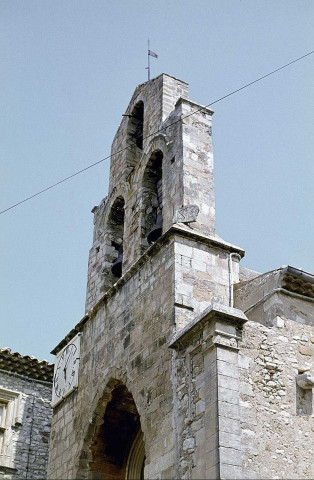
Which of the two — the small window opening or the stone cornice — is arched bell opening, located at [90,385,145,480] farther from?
the small window opening

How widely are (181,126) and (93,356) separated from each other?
3556 millimetres

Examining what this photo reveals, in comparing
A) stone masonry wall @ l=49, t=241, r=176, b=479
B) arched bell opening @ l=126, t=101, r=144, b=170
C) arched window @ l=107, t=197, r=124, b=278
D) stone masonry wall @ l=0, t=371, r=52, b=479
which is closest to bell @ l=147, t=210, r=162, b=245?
stone masonry wall @ l=49, t=241, r=176, b=479

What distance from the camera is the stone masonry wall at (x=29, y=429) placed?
14.2 m

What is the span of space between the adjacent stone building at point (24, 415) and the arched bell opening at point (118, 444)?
3.65m

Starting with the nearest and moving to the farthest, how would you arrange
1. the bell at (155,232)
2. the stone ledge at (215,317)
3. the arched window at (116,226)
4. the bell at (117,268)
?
1. the stone ledge at (215,317)
2. the bell at (155,232)
3. the bell at (117,268)
4. the arched window at (116,226)

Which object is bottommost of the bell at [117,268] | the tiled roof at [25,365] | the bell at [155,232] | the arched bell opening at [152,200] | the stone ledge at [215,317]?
the stone ledge at [215,317]

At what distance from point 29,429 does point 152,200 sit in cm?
516

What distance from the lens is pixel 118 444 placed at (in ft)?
35.7

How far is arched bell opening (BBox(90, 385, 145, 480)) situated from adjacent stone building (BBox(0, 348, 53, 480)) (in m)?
3.65

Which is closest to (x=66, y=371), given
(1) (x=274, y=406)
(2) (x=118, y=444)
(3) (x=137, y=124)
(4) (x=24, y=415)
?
(2) (x=118, y=444)

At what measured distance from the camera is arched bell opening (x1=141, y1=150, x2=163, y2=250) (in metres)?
11.9

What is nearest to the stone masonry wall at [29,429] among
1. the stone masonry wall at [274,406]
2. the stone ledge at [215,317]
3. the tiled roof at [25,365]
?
the tiled roof at [25,365]

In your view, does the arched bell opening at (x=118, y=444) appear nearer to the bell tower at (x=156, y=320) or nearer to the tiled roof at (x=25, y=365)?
the bell tower at (x=156, y=320)

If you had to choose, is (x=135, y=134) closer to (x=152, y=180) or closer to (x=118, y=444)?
(x=152, y=180)
